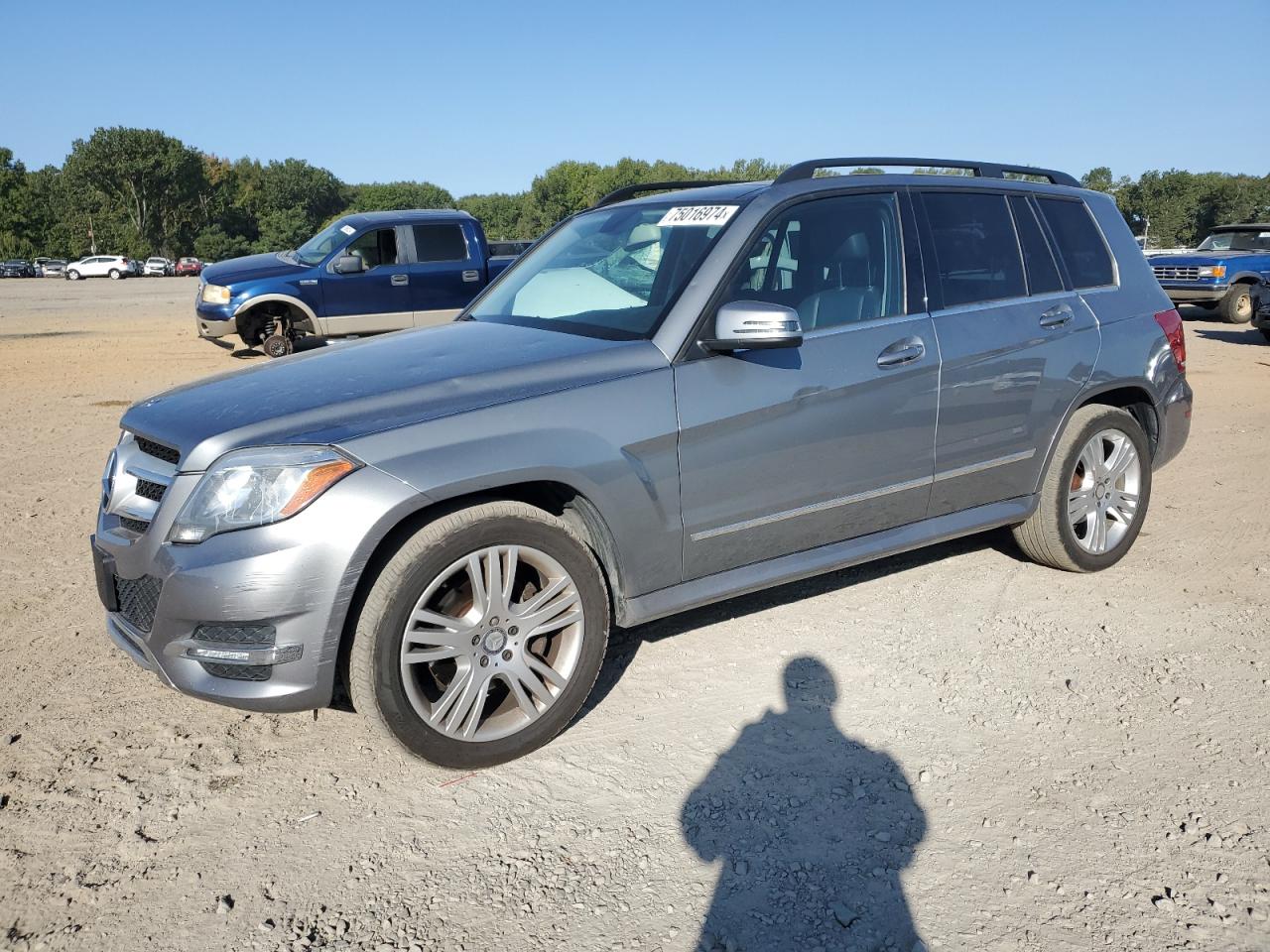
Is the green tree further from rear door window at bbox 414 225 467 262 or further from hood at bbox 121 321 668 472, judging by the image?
hood at bbox 121 321 668 472

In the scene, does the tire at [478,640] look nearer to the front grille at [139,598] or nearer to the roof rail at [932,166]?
the front grille at [139,598]

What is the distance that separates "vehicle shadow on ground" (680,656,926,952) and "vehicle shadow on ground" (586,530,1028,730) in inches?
27.3

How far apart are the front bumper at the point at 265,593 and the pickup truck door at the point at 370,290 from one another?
11399 millimetres

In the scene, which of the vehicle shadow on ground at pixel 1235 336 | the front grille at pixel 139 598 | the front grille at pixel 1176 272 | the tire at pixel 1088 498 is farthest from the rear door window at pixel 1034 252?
→ the front grille at pixel 1176 272

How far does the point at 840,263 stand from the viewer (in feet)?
13.2

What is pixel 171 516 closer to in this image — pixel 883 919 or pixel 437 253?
pixel 883 919

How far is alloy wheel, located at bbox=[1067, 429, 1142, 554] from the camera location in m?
4.78

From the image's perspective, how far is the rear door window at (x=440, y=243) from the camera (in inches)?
556

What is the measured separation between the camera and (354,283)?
1391 cm

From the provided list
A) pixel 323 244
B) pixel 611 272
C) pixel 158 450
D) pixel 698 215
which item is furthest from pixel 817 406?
pixel 323 244

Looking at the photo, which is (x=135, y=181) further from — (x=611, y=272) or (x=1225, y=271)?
(x=611, y=272)

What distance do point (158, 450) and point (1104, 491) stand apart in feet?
13.6

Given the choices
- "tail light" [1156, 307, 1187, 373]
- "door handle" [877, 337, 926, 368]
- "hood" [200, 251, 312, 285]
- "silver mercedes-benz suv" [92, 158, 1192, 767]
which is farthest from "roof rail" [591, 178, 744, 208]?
"hood" [200, 251, 312, 285]

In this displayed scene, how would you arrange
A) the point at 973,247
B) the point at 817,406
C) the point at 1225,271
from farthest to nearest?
the point at 1225,271, the point at 973,247, the point at 817,406
